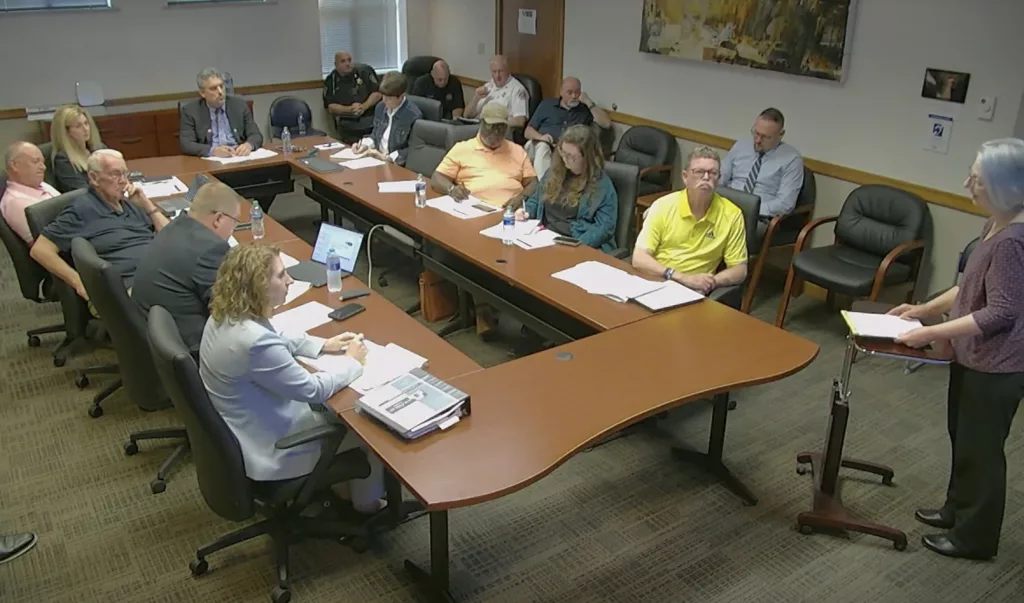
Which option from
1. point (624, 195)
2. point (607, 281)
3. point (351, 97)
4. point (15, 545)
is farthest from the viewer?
point (351, 97)

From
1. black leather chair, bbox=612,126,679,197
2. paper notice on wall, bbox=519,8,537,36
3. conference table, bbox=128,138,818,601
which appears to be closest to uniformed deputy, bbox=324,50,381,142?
paper notice on wall, bbox=519,8,537,36

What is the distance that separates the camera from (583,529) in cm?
314

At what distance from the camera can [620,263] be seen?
3764mm

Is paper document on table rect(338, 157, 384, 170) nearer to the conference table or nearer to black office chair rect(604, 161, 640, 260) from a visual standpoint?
the conference table

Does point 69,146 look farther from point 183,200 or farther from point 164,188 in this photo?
point 183,200

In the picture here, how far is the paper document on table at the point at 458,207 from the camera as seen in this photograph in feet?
14.7

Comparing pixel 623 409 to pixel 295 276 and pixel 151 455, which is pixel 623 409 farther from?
pixel 151 455

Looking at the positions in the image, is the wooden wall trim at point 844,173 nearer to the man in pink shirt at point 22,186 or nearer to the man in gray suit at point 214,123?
the man in gray suit at point 214,123

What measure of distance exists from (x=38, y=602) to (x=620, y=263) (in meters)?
2.60

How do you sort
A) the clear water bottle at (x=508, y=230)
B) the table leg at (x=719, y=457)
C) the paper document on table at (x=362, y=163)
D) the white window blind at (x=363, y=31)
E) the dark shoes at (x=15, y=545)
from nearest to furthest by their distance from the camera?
the dark shoes at (x=15, y=545) → the table leg at (x=719, y=457) → the clear water bottle at (x=508, y=230) → the paper document on table at (x=362, y=163) → the white window blind at (x=363, y=31)

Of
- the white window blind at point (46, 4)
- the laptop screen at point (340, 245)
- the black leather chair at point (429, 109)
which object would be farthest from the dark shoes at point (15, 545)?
the white window blind at point (46, 4)

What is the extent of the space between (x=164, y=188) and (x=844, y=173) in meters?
4.17

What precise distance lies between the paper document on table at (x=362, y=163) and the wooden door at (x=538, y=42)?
2298 millimetres

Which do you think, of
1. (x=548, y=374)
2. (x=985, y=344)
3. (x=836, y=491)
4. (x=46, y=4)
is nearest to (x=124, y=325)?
(x=548, y=374)
